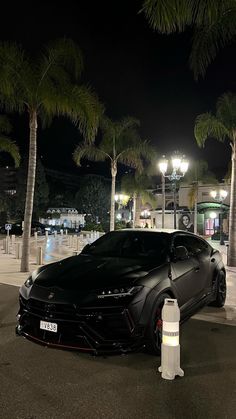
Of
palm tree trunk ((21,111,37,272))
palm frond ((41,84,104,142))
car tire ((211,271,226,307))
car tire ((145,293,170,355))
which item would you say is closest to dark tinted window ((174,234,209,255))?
car tire ((211,271,226,307))

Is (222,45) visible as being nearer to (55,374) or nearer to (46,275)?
(46,275)

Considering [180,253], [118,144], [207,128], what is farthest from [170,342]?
[118,144]

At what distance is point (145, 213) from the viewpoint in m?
46.0

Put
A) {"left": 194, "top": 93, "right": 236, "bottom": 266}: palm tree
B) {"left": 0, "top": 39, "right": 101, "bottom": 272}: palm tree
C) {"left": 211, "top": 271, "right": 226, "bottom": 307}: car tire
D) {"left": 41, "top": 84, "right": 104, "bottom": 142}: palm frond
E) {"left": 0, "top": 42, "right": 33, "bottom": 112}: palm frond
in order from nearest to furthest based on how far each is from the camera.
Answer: {"left": 211, "top": 271, "right": 226, "bottom": 307}: car tire < {"left": 0, "top": 42, "right": 33, "bottom": 112}: palm frond < {"left": 0, "top": 39, "right": 101, "bottom": 272}: palm tree < {"left": 41, "top": 84, "right": 104, "bottom": 142}: palm frond < {"left": 194, "top": 93, "right": 236, "bottom": 266}: palm tree

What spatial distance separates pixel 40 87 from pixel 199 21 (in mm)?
5526

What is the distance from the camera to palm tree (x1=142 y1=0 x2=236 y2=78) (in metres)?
7.14

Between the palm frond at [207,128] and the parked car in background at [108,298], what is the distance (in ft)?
28.4

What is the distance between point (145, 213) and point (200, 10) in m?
38.8

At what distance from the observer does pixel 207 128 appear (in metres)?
13.3

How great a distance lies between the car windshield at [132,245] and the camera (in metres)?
5.53

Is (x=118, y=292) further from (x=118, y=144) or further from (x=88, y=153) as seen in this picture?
(x=118, y=144)

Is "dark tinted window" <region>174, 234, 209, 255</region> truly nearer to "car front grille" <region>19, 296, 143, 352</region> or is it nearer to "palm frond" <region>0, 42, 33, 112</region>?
"car front grille" <region>19, 296, 143, 352</region>

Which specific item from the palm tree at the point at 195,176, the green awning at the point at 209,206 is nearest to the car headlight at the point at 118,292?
the palm tree at the point at 195,176

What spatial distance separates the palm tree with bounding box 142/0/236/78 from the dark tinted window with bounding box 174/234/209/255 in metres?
4.10
